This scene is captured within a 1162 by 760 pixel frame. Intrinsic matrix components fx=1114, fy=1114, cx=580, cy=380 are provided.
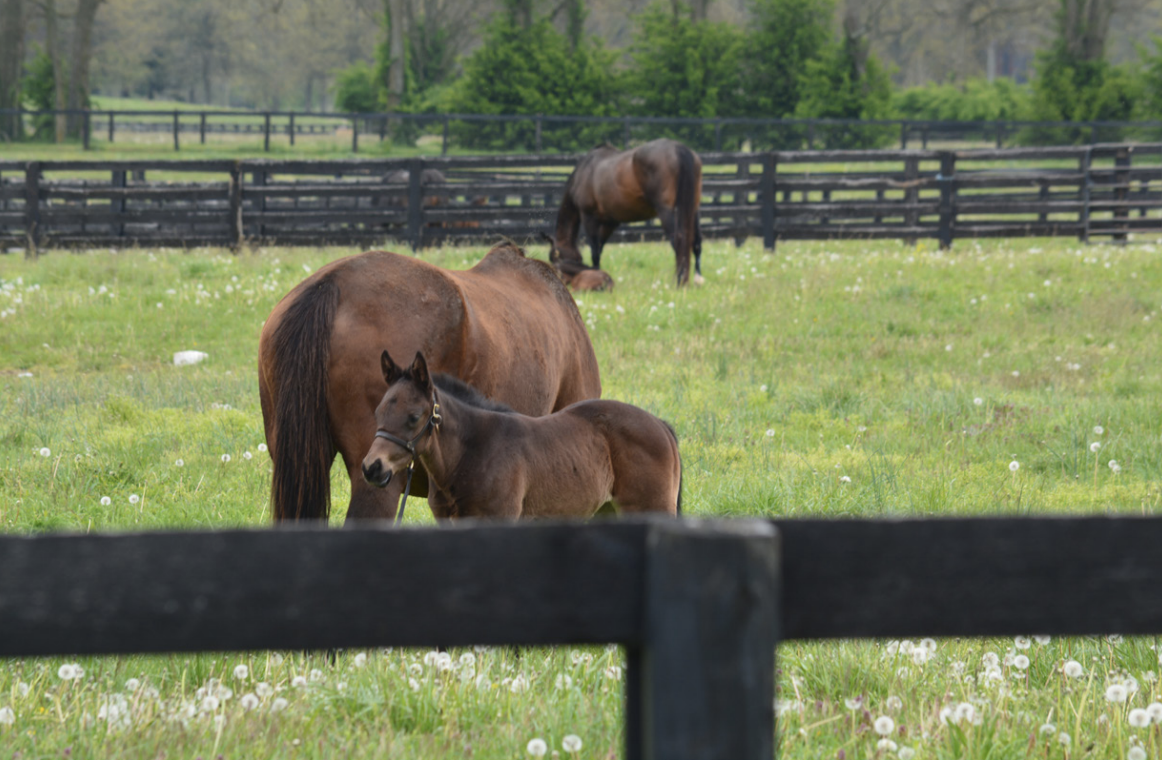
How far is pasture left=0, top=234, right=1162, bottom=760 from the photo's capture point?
3.10 meters

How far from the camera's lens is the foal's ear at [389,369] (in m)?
4.27

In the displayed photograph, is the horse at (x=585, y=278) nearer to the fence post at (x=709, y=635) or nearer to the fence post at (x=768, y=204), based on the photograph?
the fence post at (x=768, y=204)

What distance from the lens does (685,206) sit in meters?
15.2

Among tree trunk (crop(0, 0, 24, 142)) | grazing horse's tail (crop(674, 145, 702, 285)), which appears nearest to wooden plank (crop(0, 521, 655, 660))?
grazing horse's tail (crop(674, 145, 702, 285))

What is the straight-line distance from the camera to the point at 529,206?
2034cm

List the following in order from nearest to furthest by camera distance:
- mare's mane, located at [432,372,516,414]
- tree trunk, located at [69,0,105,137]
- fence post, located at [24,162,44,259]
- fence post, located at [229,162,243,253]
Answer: mare's mane, located at [432,372,516,414] < fence post, located at [24,162,44,259] < fence post, located at [229,162,243,253] < tree trunk, located at [69,0,105,137]

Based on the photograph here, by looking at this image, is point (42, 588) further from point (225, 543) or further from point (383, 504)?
point (383, 504)

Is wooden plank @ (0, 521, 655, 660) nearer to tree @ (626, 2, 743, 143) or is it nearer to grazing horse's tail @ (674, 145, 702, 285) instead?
grazing horse's tail @ (674, 145, 702, 285)

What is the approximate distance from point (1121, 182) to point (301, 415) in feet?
64.4

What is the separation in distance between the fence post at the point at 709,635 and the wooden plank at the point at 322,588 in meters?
0.08

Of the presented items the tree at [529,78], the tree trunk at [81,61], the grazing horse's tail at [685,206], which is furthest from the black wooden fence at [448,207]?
the tree trunk at [81,61]

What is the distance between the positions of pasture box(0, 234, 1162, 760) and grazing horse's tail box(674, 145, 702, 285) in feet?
1.66

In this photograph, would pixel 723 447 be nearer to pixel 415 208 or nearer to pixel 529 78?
pixel 415 208

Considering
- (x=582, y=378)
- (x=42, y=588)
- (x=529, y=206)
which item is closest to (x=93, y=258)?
(x=529, y=206)
